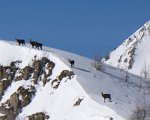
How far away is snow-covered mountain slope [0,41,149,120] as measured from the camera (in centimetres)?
9444

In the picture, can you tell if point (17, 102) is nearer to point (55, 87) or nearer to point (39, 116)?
point (55, 87)

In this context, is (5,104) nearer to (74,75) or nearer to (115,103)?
(74,75)

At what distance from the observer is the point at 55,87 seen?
105 m

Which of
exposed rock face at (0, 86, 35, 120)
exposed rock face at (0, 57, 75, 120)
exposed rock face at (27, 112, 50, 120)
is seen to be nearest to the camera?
exposed rock face at (27, 112, 50, 120)

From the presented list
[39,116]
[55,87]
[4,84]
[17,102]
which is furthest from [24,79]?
[39,116]

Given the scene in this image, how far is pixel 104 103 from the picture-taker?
92.8 meters

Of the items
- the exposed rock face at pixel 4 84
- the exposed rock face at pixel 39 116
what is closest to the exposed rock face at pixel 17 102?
A: the exposed rock face at pixel 4 84

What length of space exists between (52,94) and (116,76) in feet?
52.3

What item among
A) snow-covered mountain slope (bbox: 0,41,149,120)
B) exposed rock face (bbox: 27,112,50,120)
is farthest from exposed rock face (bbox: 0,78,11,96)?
exposed rock face (bbox: 27,112,50,120)

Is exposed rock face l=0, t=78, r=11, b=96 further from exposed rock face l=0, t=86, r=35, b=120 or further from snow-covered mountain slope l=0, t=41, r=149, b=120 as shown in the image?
exposed rock face l=0, t=86, r=35, b=120

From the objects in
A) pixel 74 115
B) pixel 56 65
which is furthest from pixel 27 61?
pixel 74 115

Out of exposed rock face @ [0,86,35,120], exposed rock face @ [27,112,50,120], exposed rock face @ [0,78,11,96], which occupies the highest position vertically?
exposed rock face @ [0,78,11,96]

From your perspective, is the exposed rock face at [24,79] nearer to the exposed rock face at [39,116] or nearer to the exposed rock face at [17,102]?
the exposed rock face at [17,102]

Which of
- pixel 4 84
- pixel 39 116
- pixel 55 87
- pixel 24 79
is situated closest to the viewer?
pixel 39 116
